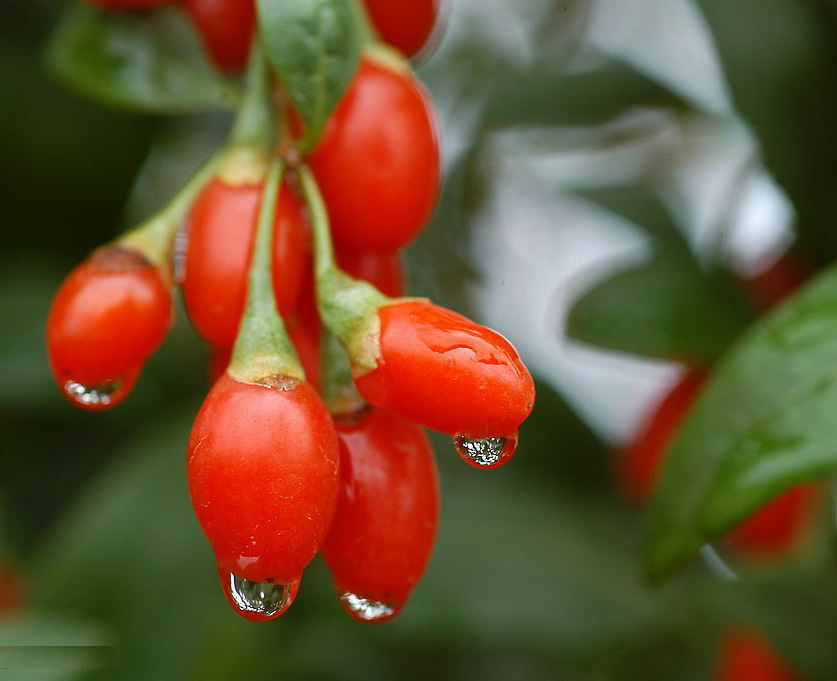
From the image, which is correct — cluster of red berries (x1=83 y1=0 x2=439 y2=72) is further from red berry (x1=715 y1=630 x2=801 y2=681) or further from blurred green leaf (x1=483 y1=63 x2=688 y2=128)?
red berry (x1=715 y1=630 x2=801 y2=681)

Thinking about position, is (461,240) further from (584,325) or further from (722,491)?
(722,491)

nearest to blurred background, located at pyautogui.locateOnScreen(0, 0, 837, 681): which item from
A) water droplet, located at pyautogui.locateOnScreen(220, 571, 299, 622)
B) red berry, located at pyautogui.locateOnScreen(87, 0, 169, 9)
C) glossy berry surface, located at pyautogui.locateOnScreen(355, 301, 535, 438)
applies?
red berry, located at pyautogui.locateOnScreen(87, 0, 169, 9)

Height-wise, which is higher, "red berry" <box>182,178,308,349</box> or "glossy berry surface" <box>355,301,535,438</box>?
"glossy berry surface" <box>355,301,535,438</box>

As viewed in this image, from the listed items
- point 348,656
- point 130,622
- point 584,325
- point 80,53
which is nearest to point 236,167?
point 80,53

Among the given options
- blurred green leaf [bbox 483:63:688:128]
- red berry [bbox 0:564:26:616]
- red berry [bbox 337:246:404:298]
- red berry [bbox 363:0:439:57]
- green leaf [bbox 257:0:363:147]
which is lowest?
red berry [bbox 0:564:26:616]

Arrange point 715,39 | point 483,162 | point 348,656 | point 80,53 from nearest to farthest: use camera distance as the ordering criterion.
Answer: point 80,53 → point 715,39 → point 348,656 → point 483,162
